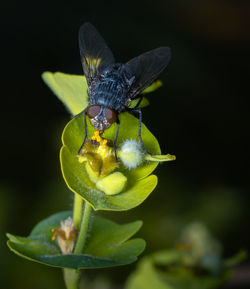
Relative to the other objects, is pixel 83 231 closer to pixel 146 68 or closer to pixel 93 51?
pixel 146 68

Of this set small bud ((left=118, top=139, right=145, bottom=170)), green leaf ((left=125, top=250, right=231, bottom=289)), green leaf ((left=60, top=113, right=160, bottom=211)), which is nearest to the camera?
green leaf ((left=60, top=113, right=160, bottom=211))

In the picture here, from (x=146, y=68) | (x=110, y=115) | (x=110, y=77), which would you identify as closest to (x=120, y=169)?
(x=110, y=115)

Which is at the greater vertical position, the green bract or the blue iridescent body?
the blue iridescent body

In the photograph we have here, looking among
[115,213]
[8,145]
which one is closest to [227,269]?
[115,213]

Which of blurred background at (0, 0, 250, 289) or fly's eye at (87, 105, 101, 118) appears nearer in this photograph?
fly's eye at (87, 105, 101, 118)

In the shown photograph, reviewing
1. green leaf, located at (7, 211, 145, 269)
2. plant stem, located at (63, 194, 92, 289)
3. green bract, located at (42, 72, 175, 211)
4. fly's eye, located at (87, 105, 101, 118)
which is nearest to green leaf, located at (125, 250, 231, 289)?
green leaf, located at (7, 211, 145, 269)

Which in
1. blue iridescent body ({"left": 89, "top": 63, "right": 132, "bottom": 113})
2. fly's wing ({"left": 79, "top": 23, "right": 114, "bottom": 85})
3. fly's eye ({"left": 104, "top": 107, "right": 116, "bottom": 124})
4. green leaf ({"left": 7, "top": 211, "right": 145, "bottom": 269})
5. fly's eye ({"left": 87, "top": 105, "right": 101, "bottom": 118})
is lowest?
green leaf ({"left": 7, "top": 211, "right": 145, "bottom": 269})

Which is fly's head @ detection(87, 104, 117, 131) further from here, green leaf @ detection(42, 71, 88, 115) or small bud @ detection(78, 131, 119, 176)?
green leaf @ detection(42, 71, 88, 115)

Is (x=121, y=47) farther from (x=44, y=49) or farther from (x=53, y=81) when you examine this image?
(x=53, y=81)
